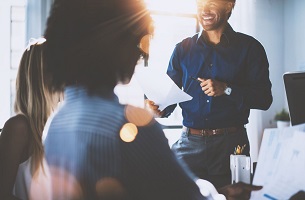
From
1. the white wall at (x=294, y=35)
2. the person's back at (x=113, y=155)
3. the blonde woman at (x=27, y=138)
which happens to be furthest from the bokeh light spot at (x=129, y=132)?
the white wall at (x=294, y=35)

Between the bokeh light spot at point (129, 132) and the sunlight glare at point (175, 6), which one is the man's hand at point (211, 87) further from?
the sunlight glare at point (175, 6)

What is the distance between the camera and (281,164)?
78 cm

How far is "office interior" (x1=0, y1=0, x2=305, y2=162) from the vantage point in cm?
381

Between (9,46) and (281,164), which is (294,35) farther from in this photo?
(281,164)

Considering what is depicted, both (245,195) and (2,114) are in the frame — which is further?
(2,114)

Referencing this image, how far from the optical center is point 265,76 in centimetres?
197

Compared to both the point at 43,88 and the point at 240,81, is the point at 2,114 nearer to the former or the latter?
the point at 43,88

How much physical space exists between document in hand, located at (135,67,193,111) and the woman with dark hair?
0.88 meters

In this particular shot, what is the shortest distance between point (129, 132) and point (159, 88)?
3.39 ft

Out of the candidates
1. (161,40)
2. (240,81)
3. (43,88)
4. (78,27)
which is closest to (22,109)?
(43,88)

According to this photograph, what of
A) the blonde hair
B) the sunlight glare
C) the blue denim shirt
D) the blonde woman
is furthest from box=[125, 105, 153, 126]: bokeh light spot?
the sunlight glare

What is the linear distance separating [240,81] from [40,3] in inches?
100

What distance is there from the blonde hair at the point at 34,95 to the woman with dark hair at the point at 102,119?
0.83m

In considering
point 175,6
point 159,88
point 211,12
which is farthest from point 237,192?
point 175,6
